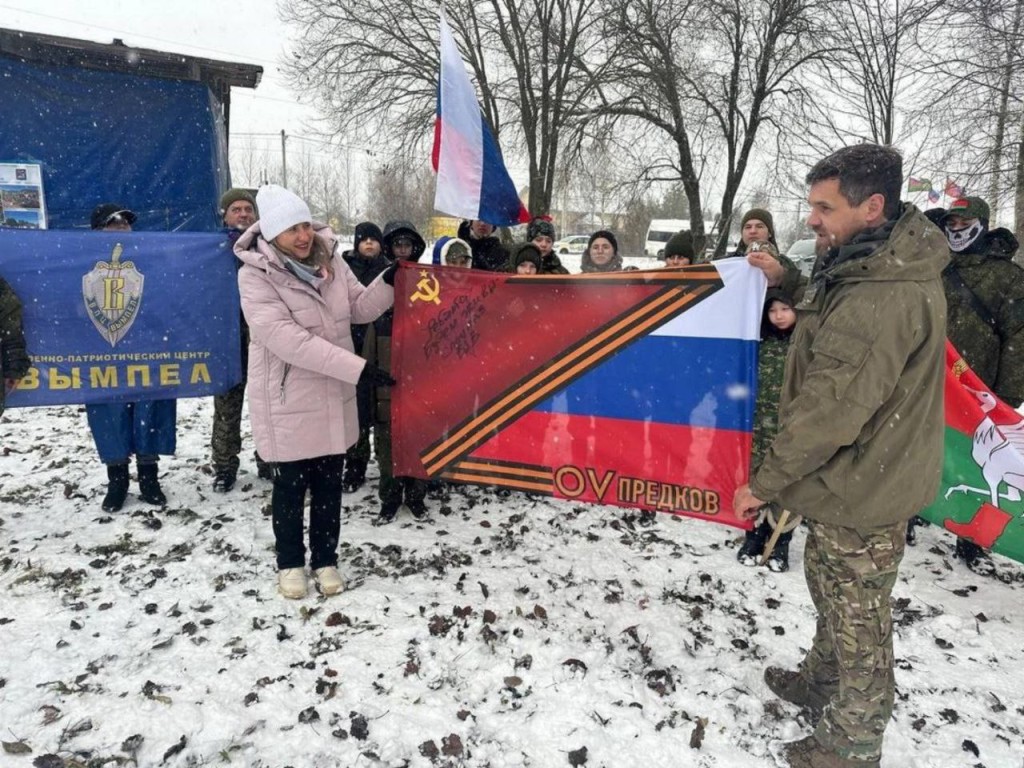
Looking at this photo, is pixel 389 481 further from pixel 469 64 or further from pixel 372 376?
pixel 469 64

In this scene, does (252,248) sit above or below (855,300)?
above

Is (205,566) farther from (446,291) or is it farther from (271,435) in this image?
(446,291)

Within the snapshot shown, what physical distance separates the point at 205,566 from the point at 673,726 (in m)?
2.88

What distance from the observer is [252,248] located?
356 centimetres

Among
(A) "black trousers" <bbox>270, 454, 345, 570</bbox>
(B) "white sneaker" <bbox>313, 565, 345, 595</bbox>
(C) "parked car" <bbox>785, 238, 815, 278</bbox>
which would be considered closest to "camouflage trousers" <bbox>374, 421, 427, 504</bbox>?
(A) "black trousers" <bbox>270, 454, 345, 570</bbox>

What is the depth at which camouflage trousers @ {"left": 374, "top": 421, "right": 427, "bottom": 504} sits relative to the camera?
4.40m

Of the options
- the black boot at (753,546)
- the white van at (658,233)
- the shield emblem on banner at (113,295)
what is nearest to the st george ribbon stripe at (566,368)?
the black boot at (753,546)

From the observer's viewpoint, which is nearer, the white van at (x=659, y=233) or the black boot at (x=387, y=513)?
the black boot at (x=387, y=513)

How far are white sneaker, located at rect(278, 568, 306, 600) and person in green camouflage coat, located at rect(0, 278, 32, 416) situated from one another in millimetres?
2087

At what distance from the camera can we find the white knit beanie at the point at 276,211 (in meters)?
3.20

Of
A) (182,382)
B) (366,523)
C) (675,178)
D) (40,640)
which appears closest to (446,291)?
(366,523)

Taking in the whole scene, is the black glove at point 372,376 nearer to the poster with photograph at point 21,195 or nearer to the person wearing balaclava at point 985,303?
the person wearing balaclava at point 985,303

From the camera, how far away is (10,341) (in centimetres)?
394

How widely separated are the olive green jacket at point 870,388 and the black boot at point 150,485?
4250mm
